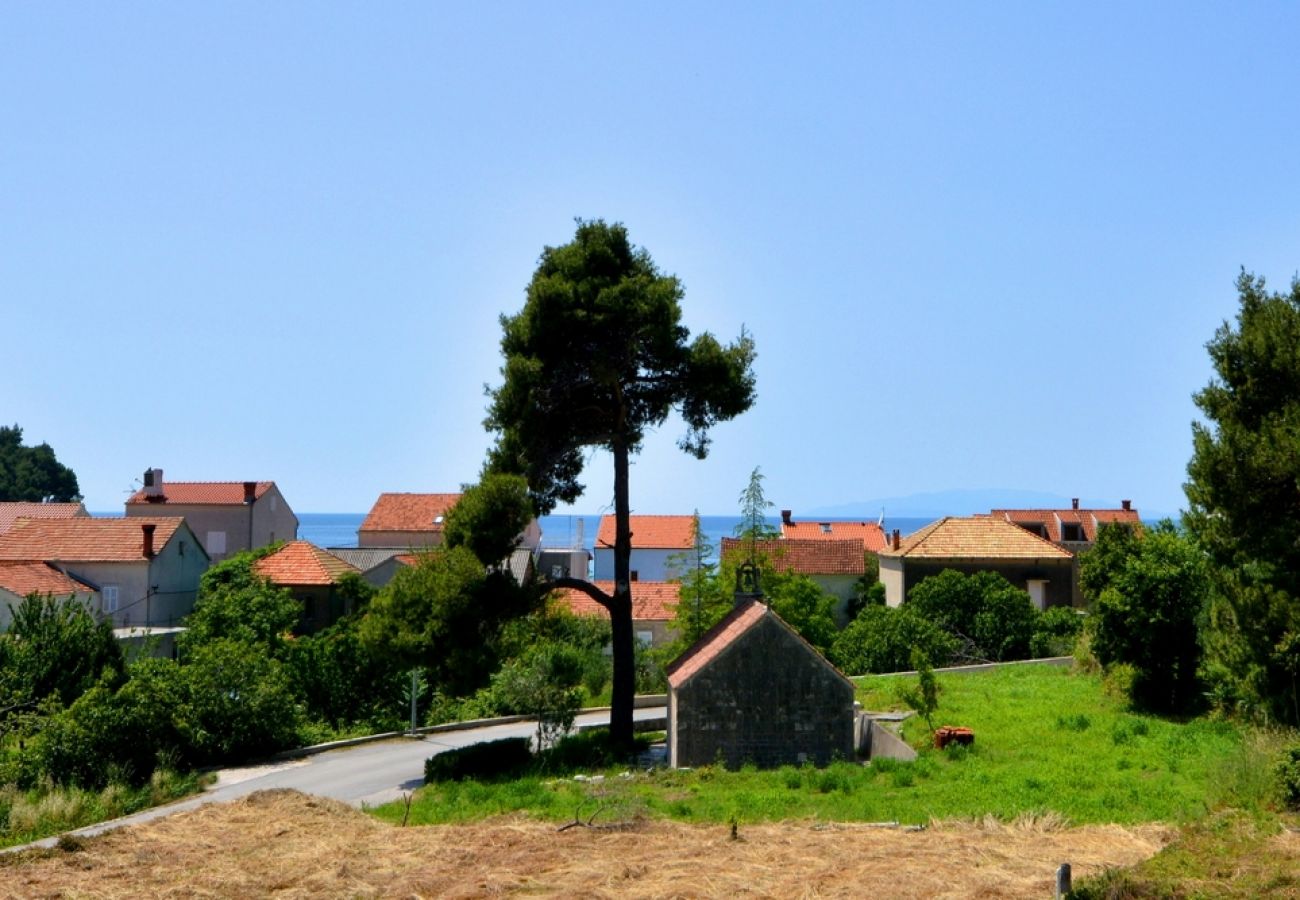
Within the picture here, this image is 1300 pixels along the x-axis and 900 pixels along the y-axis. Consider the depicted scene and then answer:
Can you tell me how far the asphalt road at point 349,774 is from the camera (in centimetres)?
2505

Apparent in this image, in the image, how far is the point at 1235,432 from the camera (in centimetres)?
2652

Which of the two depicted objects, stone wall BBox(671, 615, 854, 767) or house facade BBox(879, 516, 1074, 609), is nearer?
stone wall BBox(671, 615, 854, 767)

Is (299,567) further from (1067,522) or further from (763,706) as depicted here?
(1067,522)

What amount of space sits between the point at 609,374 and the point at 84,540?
37122 millimetres

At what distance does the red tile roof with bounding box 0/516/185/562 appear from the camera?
5484cm

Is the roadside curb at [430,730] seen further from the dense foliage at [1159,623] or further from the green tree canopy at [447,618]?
the dense foliage at [1159,623]

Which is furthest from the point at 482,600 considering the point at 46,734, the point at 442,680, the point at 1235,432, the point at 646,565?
the point at 646,565

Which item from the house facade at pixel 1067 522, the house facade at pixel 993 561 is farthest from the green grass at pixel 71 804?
the house facade at pixel 1067 522

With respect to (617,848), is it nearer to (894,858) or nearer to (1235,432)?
(894,858)

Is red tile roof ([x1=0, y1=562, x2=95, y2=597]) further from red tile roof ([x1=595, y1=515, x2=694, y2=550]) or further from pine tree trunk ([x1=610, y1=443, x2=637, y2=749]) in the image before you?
red tile roof ([x1=595, y1=515, x2=694, y2=550])

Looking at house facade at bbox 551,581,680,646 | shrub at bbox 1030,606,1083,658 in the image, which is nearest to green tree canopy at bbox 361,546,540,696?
house facade at bbox 551,581,680,646

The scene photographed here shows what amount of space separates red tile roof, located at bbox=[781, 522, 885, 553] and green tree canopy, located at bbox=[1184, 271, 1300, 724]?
47.6 meters

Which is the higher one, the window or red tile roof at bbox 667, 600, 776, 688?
the window

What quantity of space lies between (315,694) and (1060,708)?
22887 mm
